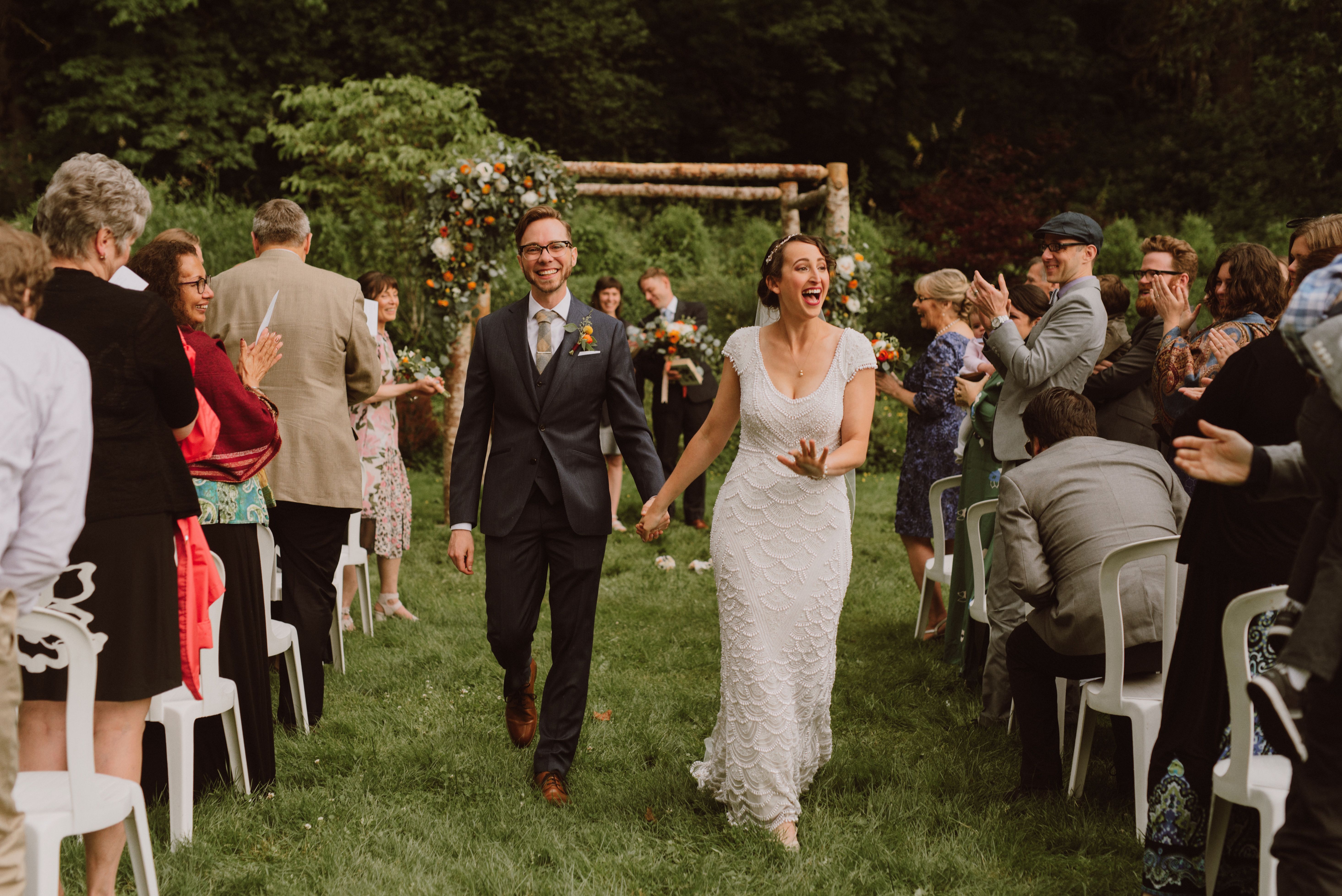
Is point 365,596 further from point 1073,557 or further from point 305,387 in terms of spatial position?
point 1073,557

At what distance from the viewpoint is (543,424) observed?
402cm

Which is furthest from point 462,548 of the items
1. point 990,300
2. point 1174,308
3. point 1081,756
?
point 1174,308

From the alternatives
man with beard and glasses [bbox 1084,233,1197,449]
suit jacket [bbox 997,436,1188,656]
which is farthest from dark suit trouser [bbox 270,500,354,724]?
man with beard and glasses [bbox 1084,233,1197,449]

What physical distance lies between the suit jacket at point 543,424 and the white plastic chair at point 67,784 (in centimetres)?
148

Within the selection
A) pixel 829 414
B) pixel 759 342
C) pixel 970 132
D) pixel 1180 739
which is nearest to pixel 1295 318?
pixel 1180 739

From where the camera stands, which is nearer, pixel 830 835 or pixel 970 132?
pixel 830 835

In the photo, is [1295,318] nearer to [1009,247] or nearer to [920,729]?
[920,729]

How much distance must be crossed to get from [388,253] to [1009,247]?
826 cm

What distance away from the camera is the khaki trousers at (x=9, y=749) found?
2186 mm

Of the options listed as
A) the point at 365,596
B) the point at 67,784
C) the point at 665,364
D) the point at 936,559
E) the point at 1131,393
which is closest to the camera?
the point at 67,784

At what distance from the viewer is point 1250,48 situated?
16328mm

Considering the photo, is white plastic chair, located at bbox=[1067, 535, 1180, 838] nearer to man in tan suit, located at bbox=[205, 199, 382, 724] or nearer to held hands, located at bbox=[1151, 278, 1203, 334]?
held hands, located at bbox=[1151, 278, 1203, 334]

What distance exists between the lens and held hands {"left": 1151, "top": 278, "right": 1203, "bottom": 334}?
15.7ft

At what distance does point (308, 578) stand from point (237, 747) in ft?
2.96
